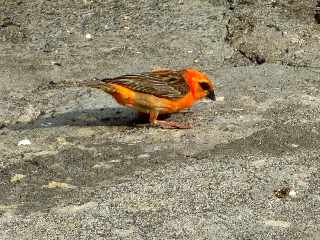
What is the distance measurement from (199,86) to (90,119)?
96 cm

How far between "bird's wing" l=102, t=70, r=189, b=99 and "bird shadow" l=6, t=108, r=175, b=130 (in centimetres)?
34

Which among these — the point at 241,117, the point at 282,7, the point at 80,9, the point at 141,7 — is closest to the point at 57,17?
the point at 80,9

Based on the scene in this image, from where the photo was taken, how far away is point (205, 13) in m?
9.15

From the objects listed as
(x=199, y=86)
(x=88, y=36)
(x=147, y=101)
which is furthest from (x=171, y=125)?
(x=88, y=36)

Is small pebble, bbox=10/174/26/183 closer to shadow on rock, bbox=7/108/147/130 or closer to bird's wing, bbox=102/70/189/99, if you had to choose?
shadow on rock, bbox=7/108/147/130

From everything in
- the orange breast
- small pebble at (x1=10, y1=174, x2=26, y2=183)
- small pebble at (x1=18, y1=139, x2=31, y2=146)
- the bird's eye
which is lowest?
small pebble at (x1=18, y1=139, x2=31, y2=146)

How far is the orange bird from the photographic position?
6.53m

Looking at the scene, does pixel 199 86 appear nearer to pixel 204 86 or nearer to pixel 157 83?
pixel 204 86

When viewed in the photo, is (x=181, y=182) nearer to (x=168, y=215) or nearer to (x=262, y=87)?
(x=168, y=215)

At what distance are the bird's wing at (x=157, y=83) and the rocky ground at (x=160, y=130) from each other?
307mm

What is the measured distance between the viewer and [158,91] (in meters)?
6.61

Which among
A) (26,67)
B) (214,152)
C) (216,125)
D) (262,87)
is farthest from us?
(26,67)

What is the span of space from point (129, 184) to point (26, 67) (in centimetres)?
295

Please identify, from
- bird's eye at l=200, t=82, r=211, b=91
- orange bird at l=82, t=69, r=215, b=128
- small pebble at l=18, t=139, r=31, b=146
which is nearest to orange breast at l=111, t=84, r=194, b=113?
orange bird at l=82, t=69, r=215, b=128
